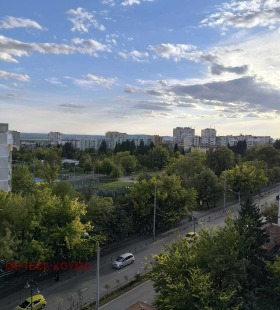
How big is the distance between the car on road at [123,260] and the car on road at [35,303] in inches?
271

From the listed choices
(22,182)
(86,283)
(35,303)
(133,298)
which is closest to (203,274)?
(133,298)

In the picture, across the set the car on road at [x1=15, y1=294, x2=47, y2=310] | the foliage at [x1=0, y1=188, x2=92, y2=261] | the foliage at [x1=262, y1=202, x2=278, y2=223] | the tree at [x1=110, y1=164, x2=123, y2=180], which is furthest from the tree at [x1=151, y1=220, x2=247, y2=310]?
the tree at [x1=110, y1=164, x2=123, y2=180]

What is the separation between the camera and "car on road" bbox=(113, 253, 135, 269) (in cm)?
2631

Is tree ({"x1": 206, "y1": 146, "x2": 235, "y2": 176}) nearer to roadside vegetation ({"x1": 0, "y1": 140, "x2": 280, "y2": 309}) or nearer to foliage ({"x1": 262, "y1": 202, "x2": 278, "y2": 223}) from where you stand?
roadside vegetation ({"x1": 0, "y1": 140, "x2": 280, "y2": 309})

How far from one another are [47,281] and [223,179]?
30.0m

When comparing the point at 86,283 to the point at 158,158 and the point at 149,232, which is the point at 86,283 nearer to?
the point at 149,232

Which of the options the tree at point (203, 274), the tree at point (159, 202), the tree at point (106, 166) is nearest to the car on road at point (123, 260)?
the tree at point (159, 202)

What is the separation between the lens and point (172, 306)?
15.0 metres

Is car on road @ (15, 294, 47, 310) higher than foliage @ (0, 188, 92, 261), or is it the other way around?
foliage @ (0, 188, 92, 261)

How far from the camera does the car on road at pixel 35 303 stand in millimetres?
19750

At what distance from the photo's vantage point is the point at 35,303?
20.0 m

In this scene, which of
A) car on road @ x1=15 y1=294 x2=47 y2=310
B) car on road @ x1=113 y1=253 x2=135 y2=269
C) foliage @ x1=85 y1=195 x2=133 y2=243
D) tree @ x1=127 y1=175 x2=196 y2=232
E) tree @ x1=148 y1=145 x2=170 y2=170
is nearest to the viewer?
car on road @ x1=15 y1=294 x2=47 y2=310

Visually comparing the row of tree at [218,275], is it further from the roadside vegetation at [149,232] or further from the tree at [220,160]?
the tree at [220,160]

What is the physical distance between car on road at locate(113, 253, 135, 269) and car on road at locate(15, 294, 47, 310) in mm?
6872
